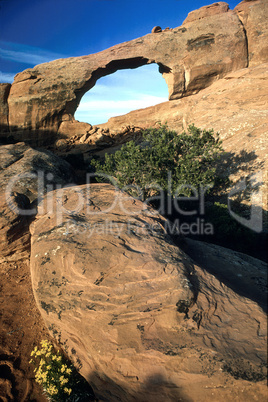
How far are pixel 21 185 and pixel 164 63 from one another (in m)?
17.9

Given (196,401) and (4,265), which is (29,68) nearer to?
(4,265)

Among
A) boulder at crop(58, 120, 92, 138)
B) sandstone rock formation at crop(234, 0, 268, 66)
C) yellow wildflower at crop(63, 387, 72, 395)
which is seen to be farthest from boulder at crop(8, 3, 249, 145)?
yellow wildflower at crop(63, 387, 72, 395)

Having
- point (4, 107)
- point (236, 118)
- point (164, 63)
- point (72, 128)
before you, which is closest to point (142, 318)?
point (236, 118)

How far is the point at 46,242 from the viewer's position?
4344 millimetres

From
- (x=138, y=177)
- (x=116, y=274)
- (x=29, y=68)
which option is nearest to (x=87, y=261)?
(x=116, y=274)

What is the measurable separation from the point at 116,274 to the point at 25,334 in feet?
7.98

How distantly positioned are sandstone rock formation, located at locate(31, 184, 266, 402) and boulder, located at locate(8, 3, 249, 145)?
63.8 feet

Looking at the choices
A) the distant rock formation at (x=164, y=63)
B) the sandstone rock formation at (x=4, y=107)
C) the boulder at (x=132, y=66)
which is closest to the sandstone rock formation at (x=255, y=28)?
the distant rock formation at (x=164, y=63)

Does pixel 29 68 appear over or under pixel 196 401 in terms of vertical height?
over

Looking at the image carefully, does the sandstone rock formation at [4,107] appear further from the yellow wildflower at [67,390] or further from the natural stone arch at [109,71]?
the yellow wildflower at [67,390]

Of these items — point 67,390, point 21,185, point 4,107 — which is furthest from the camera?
point 4,107

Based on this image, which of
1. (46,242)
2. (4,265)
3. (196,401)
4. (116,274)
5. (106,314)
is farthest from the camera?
(4,265)

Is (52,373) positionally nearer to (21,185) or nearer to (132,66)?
(21,185)

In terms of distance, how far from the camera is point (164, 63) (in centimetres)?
2008
